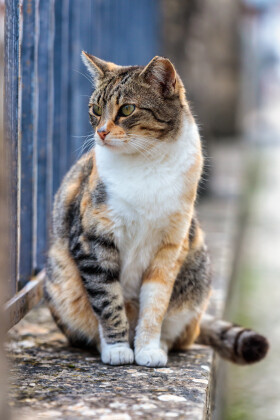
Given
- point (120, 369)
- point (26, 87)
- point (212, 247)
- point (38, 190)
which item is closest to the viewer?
point (120, 369)

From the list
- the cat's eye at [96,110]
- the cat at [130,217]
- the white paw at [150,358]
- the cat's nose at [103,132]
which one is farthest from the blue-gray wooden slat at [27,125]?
the white paw at [150,358]

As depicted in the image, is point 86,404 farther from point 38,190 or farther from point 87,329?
point 38,190

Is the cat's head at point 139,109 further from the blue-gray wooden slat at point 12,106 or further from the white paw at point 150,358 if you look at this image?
the white paw at point 150,358

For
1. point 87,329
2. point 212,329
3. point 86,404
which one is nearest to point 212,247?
point 212,329

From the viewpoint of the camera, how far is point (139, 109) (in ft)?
7.68

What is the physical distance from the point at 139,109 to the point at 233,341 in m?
1.06

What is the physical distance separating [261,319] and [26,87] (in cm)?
233

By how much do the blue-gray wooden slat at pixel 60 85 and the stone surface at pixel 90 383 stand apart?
0.85 meters

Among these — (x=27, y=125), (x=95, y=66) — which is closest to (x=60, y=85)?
(x=27, y=125)

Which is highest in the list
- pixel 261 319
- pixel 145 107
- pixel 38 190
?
pixel 145 107

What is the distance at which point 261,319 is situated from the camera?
4227 mm

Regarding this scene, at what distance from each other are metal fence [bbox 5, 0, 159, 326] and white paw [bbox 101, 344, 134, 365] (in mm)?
444

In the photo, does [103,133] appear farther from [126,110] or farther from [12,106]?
[12,106]

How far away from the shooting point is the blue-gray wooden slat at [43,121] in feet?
9.80
